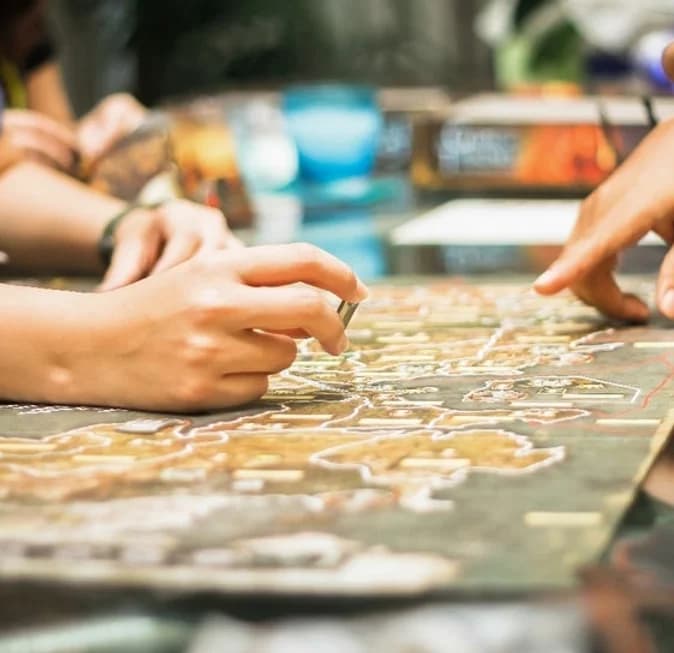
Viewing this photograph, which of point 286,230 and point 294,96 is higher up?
point 294,96

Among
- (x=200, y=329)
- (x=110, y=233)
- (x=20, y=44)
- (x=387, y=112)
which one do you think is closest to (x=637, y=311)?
(x=200, y=329)

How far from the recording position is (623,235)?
111 cm

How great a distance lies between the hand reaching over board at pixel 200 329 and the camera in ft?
2.72

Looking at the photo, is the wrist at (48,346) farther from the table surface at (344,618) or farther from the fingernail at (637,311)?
the fingernail at (637,311)

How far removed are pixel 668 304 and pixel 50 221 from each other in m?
0.80

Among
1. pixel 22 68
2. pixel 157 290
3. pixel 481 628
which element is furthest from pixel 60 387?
pixel 22 68

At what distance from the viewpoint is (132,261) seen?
1292 millimetres

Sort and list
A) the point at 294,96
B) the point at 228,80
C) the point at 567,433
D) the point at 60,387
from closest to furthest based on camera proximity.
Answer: the point at 567,433 → the point at 60,387 → the point at 294,96 → the point at 228,80

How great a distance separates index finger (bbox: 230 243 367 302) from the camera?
84 cm

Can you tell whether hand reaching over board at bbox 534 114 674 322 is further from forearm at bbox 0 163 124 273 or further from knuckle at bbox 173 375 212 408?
forearm at bbox 0 163 124 273

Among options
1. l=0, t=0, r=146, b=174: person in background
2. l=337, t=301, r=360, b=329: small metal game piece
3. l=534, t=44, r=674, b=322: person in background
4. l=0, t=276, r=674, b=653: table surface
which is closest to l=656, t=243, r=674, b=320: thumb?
l=534, t=44, r=674, b=322: person in background

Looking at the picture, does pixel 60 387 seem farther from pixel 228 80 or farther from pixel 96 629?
pixel 228 80

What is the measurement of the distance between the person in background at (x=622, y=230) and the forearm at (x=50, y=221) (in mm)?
603

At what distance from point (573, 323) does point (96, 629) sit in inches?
29.1
